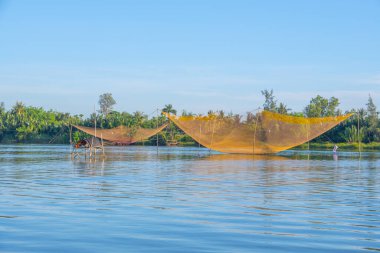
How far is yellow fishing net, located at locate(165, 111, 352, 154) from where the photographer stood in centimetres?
2977

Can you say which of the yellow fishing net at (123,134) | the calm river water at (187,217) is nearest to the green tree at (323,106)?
the yellow fishing net at (123,134)

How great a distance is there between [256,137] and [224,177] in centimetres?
1566

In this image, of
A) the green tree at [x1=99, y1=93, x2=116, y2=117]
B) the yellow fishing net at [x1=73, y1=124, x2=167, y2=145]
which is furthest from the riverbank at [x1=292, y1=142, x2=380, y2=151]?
the green tree at [x1=99, y1=93, x2=116, y2=117]

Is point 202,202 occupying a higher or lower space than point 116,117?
lower

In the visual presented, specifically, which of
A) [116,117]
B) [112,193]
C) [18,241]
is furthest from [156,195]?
[116,117]

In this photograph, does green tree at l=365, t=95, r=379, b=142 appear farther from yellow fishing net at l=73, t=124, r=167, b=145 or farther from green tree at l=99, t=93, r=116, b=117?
green tree at l=99, t=93, r=116, b=117

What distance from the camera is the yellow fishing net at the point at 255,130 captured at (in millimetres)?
29766

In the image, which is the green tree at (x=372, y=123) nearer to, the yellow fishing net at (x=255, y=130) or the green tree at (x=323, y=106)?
the green tree at (x=323, y=106)

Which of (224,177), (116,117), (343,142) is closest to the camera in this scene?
(224,177)

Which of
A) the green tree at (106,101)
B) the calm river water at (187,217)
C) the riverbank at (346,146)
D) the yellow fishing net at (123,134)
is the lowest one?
the calm river water at (187,217)

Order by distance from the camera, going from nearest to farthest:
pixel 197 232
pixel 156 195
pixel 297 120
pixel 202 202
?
pixel 197 232 → pixel 202 202 → pixel 156 195 → pixel 297 120

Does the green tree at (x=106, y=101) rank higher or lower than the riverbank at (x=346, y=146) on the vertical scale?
higher

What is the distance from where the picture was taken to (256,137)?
104 feet

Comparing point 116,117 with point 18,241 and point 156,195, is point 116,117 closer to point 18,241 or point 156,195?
point 156,195
